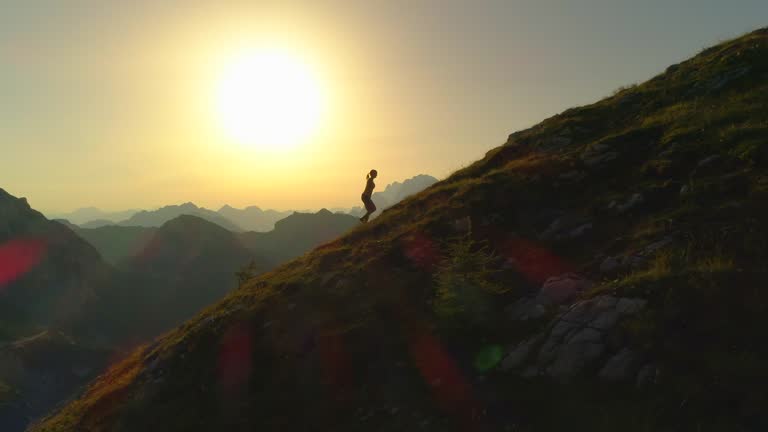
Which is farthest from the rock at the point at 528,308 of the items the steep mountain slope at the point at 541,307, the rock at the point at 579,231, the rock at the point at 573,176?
the rock at the point at 573,176

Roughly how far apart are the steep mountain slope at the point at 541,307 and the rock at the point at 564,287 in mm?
63

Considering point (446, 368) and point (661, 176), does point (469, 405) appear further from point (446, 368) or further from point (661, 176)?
point (661, 176)

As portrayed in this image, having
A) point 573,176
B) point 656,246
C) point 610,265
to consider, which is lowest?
point 610,265

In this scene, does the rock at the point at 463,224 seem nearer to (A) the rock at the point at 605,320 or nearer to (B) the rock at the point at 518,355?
(B) the rock at the point at 518,355

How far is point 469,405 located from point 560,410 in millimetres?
2278

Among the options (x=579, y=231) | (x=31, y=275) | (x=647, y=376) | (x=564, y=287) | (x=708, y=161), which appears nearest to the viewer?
(x=647, y=376)

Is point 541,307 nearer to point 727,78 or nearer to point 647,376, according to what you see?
point 647,376

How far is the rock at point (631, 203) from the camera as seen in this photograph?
51.9ft

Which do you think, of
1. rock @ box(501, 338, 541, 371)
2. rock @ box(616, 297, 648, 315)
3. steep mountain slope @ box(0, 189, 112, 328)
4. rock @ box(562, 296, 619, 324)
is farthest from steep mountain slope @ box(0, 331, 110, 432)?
rock @ box(616, 297, 648, 315)

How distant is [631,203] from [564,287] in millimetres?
4995

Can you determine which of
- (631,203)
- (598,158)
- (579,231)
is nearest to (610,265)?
(579,231)

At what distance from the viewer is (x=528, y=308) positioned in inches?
523

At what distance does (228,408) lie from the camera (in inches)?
608

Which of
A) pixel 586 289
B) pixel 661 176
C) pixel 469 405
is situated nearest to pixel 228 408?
pixel 469 405
